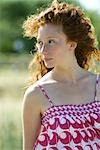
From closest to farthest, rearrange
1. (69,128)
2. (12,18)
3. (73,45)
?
(69,128), (73,45), (12,18)

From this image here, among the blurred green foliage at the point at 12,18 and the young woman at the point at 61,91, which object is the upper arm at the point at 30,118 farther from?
the blurred green foliage at the point at 12,18

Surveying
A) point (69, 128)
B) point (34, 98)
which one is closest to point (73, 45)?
point (34, 98)

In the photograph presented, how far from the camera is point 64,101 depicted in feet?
14.6

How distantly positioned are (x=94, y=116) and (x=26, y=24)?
671mm

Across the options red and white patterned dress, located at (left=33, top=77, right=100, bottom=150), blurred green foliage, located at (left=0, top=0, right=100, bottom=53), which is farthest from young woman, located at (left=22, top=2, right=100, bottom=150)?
blurred green foliage, located at (left=0, top=0, right=100, bottom=53)

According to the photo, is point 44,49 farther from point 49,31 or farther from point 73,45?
point 73,45

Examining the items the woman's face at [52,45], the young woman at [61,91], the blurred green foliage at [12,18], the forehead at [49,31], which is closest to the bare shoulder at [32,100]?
the young woman at [61,91]

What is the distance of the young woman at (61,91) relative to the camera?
171 inches

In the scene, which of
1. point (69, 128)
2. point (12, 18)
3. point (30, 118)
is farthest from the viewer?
point (12, 18)

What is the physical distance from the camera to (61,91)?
4.49 metres

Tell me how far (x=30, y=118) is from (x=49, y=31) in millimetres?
496

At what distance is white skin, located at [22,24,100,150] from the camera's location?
4410 mm

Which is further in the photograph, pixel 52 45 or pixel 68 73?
pixel 68 73

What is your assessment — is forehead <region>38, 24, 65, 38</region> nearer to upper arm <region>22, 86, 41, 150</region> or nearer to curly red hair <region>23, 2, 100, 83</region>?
curly red hair <region>23, 2, 100, 83</region>
